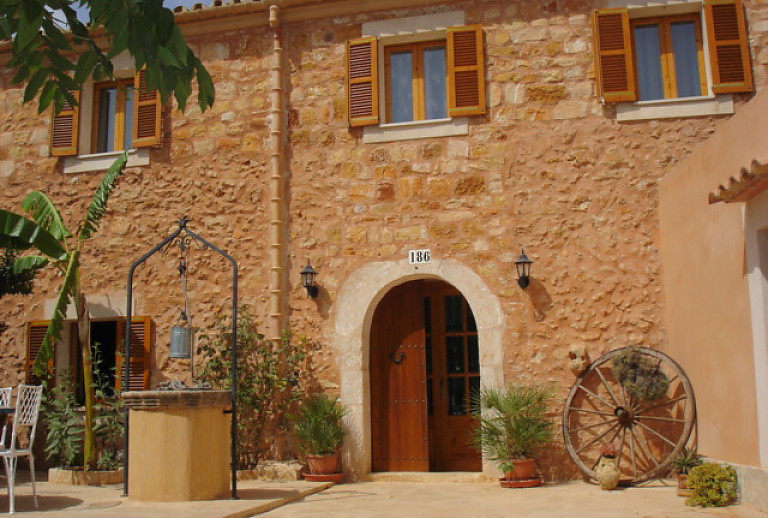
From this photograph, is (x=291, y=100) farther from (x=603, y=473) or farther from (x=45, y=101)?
(x=45, y=101)

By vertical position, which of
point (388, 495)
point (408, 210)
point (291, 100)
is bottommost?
point (388, 495)

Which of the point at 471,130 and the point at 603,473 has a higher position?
the point at 471,130

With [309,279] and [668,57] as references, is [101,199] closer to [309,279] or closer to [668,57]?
[309,279]

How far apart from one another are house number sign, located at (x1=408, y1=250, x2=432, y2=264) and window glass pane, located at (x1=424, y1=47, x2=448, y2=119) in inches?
62.8

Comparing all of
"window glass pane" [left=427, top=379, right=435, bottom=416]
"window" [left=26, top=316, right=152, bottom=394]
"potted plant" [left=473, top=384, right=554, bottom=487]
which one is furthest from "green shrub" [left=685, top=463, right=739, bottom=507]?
"window" [left=26, top=316, right=152, bottom=394]

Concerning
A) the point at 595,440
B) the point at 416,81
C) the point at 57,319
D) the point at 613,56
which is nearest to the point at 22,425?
the point at 57,319

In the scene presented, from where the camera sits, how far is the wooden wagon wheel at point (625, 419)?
27.0 ft

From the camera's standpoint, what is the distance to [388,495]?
7.89 m

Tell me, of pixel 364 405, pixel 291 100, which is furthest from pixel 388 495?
pixel 291 100

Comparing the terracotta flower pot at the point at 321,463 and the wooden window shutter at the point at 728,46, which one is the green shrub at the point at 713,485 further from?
the wooden window shutter at the point at 728,46

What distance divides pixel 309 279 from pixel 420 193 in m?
1.57

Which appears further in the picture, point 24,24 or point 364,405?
point 364,405

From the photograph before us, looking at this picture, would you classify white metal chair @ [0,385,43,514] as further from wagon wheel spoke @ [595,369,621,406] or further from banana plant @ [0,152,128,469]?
wagon wheel spoke @ [595,369,621,406]

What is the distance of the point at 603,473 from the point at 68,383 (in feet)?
19.8
